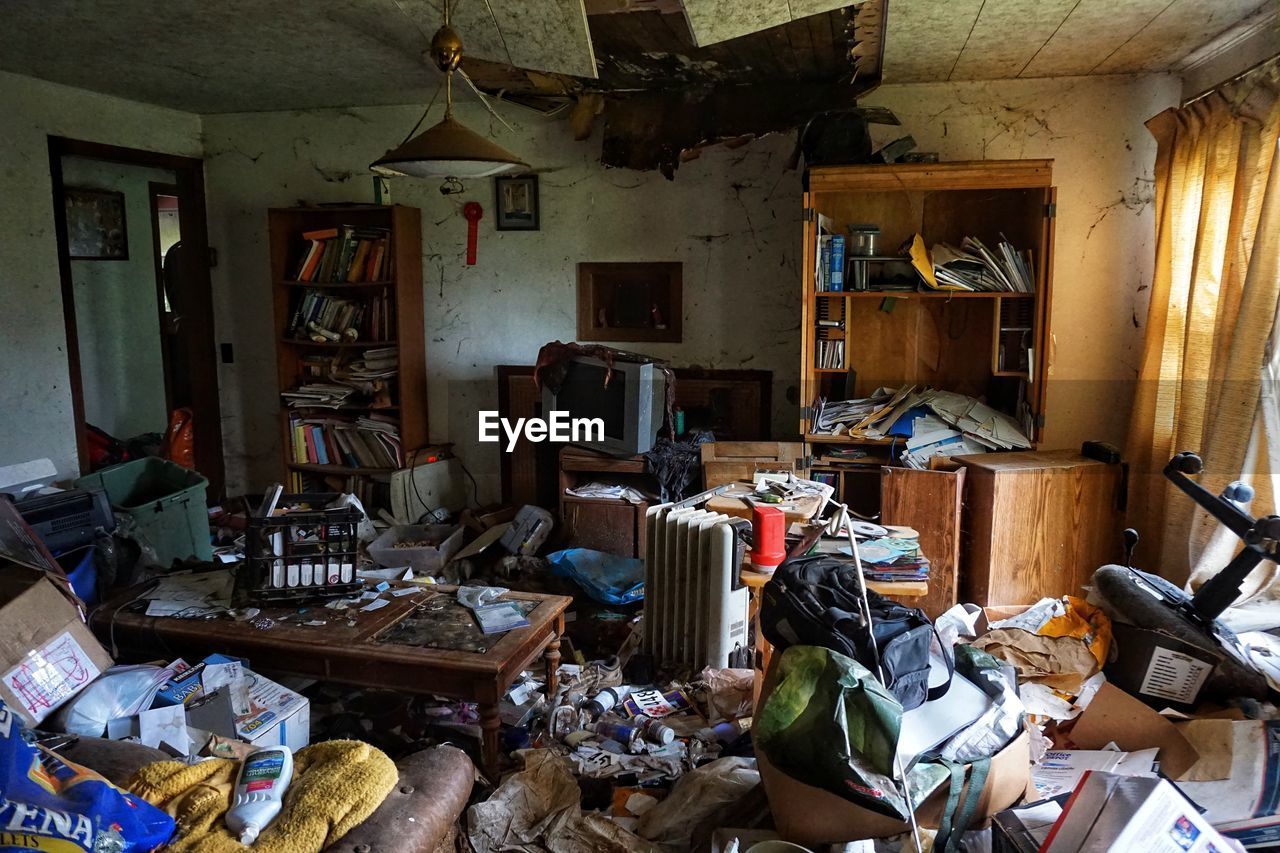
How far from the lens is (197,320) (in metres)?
4.93

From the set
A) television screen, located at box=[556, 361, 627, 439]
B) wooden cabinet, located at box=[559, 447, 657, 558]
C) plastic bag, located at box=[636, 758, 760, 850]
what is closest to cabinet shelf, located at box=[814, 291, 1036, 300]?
television screen, located at box=[556, 361, 627, 439]

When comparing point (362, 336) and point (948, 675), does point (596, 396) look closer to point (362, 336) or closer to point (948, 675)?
point (362, 336)

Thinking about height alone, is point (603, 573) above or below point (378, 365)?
below

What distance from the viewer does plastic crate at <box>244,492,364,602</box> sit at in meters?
2.55

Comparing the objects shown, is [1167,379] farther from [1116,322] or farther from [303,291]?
[303,291]

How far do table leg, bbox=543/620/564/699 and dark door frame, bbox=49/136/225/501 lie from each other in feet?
10.1

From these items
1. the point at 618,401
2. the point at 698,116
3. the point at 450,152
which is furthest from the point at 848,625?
the point at 698,116

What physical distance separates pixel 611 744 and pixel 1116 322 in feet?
9.74

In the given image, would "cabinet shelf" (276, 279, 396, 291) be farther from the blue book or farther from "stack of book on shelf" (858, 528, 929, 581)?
"stack of book on shelf" (858, 528, 929, 581)

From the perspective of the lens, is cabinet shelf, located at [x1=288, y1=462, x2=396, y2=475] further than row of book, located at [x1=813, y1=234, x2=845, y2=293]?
Yes

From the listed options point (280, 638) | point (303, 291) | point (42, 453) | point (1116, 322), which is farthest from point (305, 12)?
point (1116, 322)

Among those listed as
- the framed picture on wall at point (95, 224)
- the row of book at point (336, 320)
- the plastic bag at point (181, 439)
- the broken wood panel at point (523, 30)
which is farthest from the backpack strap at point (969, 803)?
the framed picture on wall at point (95, 224)

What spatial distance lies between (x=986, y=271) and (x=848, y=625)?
2.40 m

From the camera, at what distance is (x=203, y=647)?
96.7 inches
